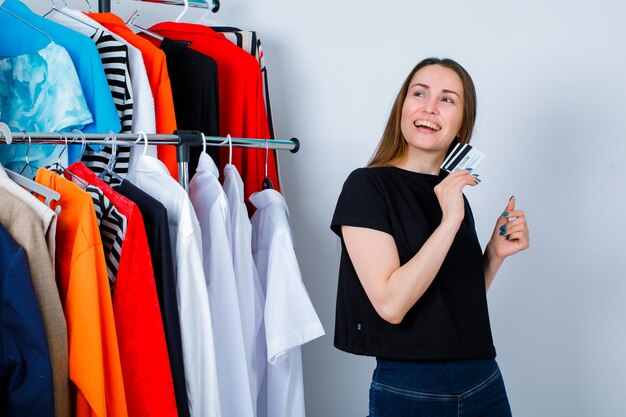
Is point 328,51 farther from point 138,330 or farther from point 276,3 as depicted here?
point 138,330

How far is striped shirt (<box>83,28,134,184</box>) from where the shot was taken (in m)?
1.64

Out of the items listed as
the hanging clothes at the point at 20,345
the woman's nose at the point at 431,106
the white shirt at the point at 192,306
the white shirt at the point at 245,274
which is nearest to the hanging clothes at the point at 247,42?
the white shirt at the point at 245,274

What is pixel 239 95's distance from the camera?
199 cm

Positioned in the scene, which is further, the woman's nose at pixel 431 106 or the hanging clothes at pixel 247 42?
the hanging clothes at pixel 247 42

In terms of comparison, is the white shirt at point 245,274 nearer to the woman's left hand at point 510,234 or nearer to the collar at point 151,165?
the collar at point 151,165

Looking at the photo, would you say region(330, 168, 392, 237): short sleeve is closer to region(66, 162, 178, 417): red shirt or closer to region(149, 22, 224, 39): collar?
region(66, 162, 178, 417): red shirt

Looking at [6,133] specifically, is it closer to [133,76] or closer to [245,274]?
[133,76]

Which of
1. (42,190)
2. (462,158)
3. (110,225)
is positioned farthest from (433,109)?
(42,190)

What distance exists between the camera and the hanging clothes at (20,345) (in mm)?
1117

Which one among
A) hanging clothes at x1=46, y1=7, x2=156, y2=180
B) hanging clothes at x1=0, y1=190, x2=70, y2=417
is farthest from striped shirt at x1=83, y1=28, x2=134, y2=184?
hanging clothes at x1=0, y1=190, x2=70, y2=417

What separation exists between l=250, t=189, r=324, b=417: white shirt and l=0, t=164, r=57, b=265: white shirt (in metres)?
0.56

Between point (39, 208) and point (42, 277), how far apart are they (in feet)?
0.38

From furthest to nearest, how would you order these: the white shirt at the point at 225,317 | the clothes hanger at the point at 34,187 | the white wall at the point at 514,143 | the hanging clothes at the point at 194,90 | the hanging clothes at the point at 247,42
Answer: the white wall at the point at 514,143 < the hanging clothes at the point at 247,42 < the hanging clothes at the point at 194,90 < the white shirt at the point at 225,317 < the clothes hanger at the point at 34,187

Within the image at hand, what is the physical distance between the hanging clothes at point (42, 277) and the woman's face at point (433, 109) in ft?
2.72
